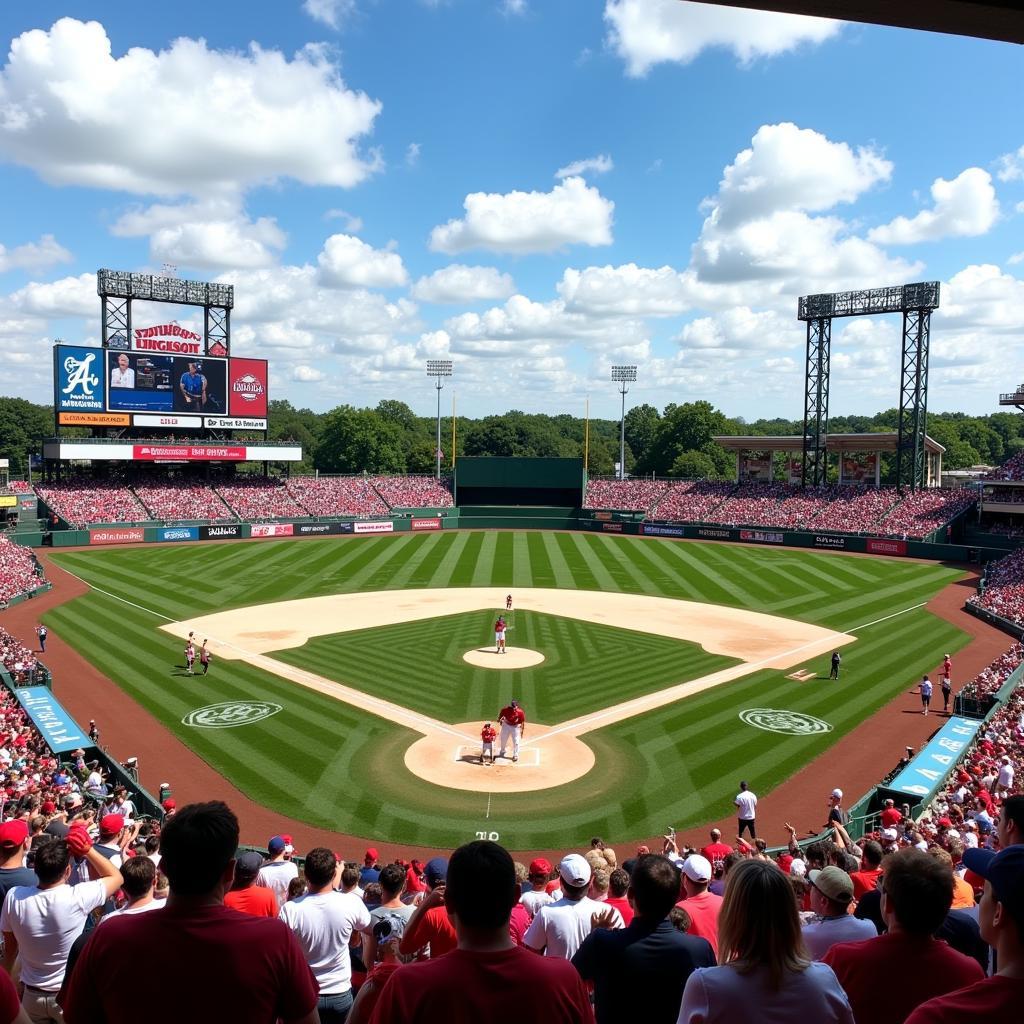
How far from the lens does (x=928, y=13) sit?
3994 millimetres

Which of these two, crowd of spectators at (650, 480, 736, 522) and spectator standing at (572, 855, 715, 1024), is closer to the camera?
spectator standing at (572, 855, 715, 1024)

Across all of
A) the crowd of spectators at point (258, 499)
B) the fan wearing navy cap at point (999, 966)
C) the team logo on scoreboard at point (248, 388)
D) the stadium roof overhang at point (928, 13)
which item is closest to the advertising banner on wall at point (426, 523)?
the crowd of spectators at point (258, 499)

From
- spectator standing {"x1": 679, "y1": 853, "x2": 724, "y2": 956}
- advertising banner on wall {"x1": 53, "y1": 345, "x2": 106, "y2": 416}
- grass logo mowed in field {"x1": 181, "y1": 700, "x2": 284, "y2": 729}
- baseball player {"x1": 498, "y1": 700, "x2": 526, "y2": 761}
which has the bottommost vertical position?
grass logo mowed in field {"x1": 181, "y1": 700, "x2": 284, "y2": 729}

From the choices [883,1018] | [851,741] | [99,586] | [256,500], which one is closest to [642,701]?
[851,741]

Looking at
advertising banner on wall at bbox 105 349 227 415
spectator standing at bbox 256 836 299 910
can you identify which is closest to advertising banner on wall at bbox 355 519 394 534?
advertising banner on wall at bbox 105 349 227 415

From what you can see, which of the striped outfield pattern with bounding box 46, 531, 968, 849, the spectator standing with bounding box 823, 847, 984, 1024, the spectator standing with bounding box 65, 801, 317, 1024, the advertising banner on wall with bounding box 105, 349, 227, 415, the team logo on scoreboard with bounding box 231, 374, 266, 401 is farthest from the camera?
the team logo on scoreboard with bounding box 231, 374, 266, 401

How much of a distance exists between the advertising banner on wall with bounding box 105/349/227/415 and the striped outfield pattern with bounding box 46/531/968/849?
14.6 metres

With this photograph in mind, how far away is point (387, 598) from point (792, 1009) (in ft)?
129

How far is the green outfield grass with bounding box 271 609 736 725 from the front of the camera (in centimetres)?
2520

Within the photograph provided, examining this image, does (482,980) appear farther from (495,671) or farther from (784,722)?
(495,671)

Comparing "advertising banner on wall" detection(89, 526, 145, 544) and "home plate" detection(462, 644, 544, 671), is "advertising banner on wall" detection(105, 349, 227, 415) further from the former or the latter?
"home plate" detection(462, 644, 544, 671)

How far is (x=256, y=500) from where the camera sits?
69.6m

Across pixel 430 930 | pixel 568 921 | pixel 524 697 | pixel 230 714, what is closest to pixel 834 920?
pixel 568 921

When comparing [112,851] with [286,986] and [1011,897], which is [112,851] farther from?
[1011,897]
